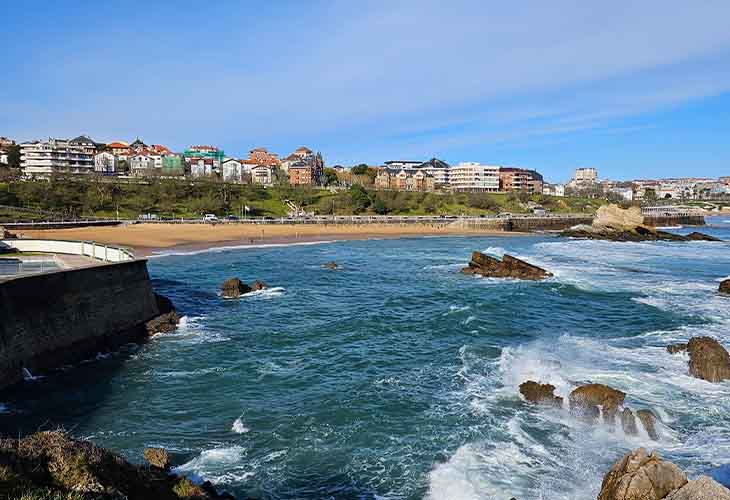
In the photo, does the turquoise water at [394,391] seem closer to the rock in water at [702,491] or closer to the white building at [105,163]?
the rock in water at [702,491]

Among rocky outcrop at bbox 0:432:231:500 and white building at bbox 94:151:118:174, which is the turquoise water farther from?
white building at bbox 94:151:118:174

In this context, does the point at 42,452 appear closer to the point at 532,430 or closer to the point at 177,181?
the point at 532,430

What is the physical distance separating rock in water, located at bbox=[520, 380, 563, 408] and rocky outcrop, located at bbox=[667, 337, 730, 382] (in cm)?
585

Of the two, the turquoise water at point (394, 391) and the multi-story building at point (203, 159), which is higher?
the multi-story building at point (203, 159)

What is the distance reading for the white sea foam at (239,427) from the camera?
1433 centimetres

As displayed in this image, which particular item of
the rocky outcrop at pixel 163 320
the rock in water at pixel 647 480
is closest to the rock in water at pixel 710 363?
the rock in water at pixel 647 480

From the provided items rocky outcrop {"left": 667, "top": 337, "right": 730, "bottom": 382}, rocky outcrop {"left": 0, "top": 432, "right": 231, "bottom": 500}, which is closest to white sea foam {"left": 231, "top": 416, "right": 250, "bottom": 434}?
rocky outcrop {"left": 0, "top": 432, "right": 231, "bottom": 500}

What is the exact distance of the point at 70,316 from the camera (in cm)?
1952

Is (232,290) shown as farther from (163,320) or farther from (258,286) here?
(163,320)

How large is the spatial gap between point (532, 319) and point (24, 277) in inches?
868

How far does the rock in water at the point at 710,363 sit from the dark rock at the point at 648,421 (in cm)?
489

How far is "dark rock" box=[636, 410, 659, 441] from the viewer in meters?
14.1

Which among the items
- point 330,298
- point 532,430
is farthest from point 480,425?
point 330,298

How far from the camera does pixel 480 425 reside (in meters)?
14.6
